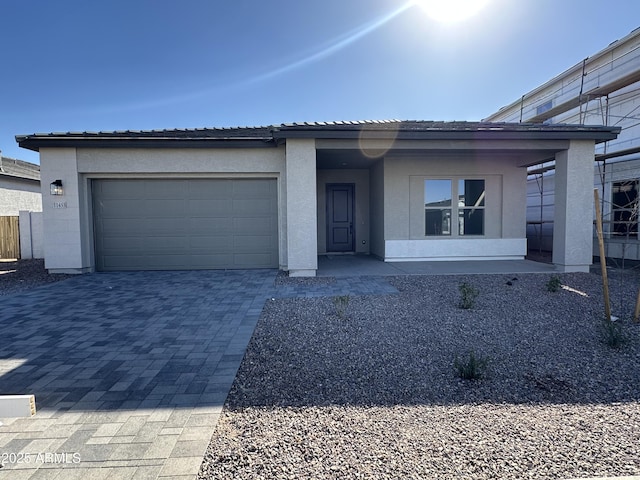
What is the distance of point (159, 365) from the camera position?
3.27m

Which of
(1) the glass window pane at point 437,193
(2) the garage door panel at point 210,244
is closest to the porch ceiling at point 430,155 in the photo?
(1) the glass window pane at point 437,193

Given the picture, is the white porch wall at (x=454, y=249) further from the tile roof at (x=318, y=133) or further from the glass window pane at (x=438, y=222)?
the tile roof at (x=318, y=133)

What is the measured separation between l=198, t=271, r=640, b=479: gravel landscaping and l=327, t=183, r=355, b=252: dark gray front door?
656 centimetres

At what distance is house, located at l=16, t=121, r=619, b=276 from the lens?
744 cm

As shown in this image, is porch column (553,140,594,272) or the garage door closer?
porch column (553,140,594,272)

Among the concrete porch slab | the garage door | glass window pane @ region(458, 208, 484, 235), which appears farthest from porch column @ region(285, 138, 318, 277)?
glass window pane @ region(458, 208, 484, 235)

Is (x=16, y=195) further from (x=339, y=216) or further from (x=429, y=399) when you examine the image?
(x=429, y=399)

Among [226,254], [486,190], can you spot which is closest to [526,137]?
[486,190]

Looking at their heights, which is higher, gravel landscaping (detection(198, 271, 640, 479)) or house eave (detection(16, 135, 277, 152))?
house eave (detection(16, 135, 277, 152))

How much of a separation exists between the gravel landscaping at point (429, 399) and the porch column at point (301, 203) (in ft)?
8.77

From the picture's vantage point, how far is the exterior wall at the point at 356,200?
11.3 meters

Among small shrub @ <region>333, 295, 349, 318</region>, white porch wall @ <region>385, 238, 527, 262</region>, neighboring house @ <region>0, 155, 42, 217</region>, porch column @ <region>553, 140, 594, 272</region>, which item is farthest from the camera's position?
neighboring house @ <region>0, 155, 42, 217</region>

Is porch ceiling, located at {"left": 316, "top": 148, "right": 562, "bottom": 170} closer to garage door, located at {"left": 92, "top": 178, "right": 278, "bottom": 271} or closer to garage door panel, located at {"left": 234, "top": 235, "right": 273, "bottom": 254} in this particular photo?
garage door, located at {"left": 92, "top": 178, "right": 278, "bottom": 271}

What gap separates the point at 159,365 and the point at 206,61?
9423 millimetres
